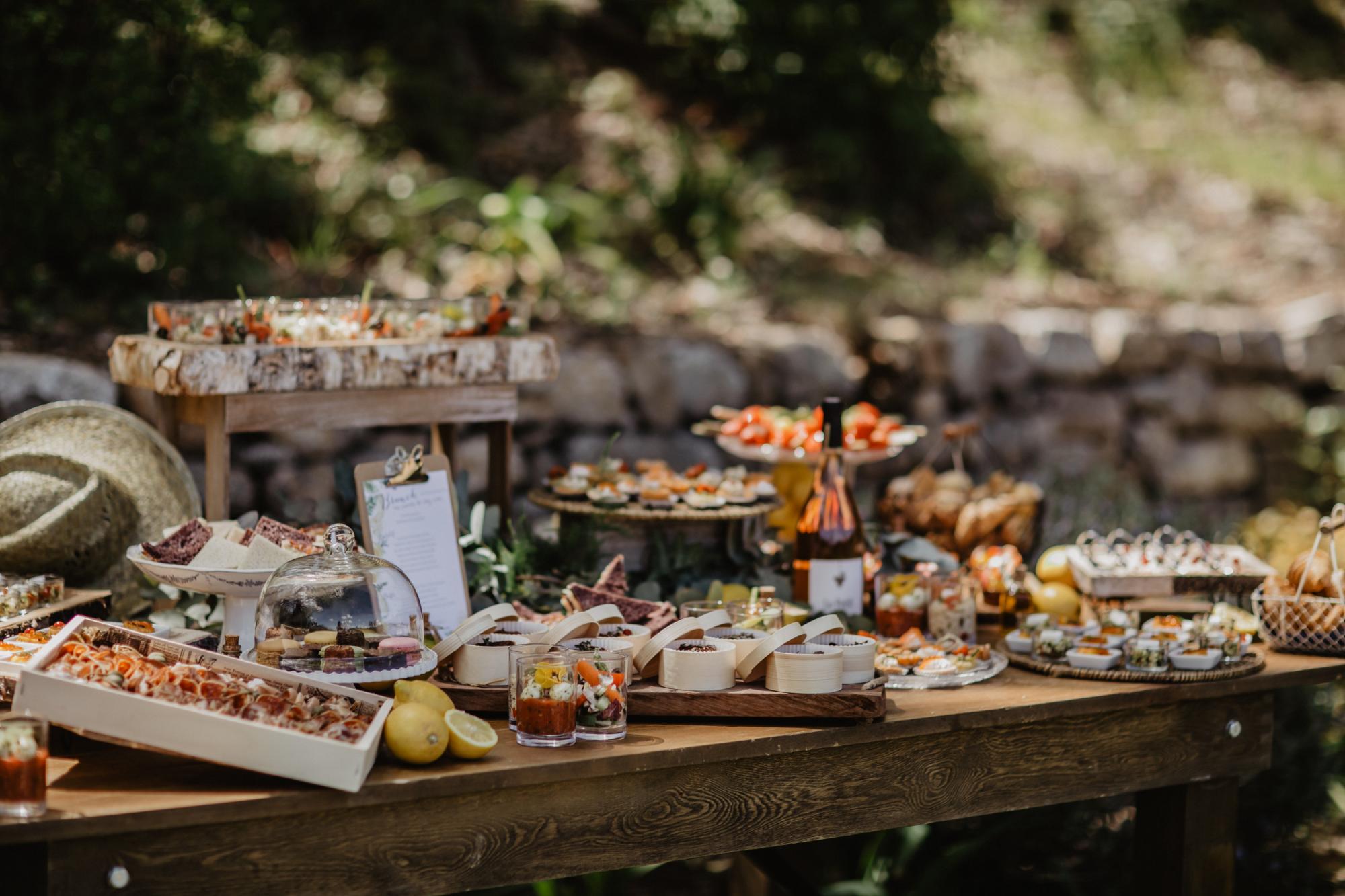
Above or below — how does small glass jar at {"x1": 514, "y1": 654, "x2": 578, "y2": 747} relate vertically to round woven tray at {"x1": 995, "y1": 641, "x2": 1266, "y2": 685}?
above

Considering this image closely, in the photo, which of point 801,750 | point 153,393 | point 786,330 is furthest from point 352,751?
point 786,330

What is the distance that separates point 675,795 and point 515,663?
36 centimetres

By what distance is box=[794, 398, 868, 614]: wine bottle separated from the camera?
3088 millimetres

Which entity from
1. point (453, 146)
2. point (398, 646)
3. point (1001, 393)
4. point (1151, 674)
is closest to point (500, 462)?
point (398, 646)

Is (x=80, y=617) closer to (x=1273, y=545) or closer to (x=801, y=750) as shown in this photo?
(x=801, y=750)

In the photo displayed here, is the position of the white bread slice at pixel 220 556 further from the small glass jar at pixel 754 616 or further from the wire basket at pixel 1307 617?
the wire basket at pixel 1307 617

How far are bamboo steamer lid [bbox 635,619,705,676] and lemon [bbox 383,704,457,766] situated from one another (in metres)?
0.46

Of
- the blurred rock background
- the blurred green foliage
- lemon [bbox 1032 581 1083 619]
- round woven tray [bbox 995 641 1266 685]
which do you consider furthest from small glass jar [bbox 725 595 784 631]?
the blurred green foliage

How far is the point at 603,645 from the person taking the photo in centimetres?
246

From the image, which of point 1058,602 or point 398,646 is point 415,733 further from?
point 1058,602

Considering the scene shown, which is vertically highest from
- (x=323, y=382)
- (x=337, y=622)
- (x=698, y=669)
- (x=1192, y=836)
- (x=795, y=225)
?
(x=795, y=225)

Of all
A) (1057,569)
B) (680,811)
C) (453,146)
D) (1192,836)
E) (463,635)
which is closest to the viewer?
(680,811)

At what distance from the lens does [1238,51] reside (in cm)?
1081

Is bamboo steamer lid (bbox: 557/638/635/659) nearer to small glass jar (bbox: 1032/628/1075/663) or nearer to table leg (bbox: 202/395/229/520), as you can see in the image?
small glass jar (bbox: 1032/628/1075/663)
